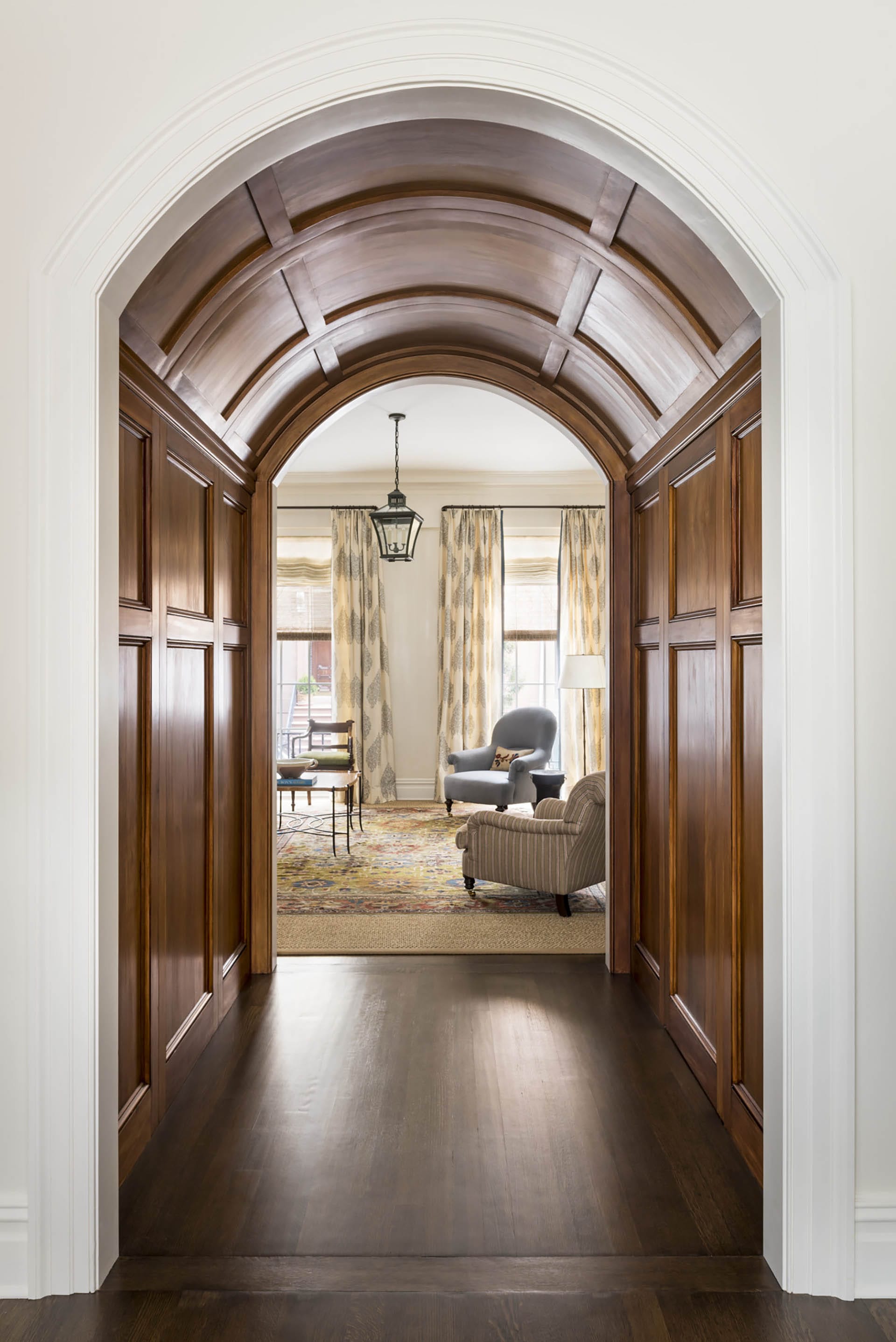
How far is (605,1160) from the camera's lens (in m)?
2.34

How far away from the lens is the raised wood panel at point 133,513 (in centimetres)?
223

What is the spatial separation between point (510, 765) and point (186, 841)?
491cm

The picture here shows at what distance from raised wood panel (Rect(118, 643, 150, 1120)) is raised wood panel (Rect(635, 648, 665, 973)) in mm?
1827

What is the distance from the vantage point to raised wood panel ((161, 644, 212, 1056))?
8.70 ft

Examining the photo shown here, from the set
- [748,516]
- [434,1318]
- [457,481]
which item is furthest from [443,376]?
[457,481]

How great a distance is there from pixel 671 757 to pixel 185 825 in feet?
5.61

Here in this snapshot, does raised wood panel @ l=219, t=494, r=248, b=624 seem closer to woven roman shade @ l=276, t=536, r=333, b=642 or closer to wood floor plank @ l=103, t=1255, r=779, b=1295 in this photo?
wood floor plank @ l=103, t=1255, r=779, b=1295

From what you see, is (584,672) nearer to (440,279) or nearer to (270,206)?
(440,279)

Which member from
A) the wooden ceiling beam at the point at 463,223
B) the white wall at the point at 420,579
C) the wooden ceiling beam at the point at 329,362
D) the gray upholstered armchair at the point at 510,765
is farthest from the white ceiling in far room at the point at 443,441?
the wooden ceiling beam at the point at 463,223
